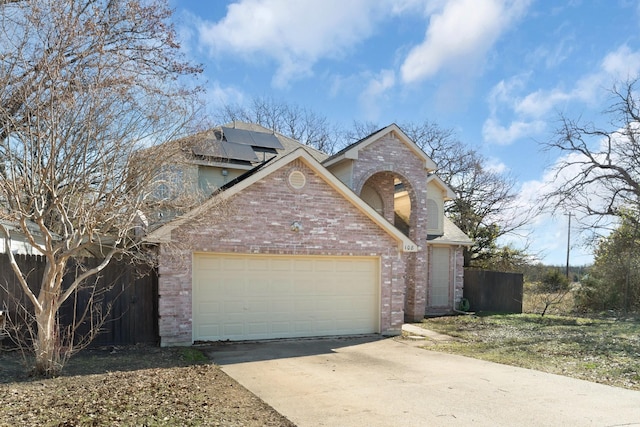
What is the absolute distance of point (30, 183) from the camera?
7.27m

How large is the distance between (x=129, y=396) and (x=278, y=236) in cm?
583

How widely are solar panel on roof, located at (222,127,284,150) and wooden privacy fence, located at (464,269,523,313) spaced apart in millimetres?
10315

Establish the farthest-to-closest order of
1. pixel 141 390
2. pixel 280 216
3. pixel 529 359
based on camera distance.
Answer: pixel 280 216 → pixel 529 359 → pixel 141 390

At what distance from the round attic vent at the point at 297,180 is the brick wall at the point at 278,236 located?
0.10 m

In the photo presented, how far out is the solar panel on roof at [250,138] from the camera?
17.8m

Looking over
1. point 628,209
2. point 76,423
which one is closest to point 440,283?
point 628,209

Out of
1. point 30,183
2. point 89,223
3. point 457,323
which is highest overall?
point 30,183

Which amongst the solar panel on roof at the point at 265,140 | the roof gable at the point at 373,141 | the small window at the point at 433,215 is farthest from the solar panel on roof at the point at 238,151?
the small window at the point at 433,215

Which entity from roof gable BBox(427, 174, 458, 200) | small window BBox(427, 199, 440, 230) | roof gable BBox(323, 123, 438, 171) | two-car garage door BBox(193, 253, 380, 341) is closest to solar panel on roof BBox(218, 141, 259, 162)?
roof gable BBox(323, 123, 438, 171)

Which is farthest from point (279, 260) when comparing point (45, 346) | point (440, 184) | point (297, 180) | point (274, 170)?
point (440, 184)

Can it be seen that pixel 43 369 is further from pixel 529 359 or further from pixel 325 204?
pixel 529 359

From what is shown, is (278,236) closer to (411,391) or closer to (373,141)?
(411,391)

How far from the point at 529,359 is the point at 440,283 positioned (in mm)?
9226

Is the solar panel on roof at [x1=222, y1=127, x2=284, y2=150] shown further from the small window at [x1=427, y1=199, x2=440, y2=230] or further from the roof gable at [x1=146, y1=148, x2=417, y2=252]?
the small window at [x1=427, y1=199, x2=440, y2=230]
